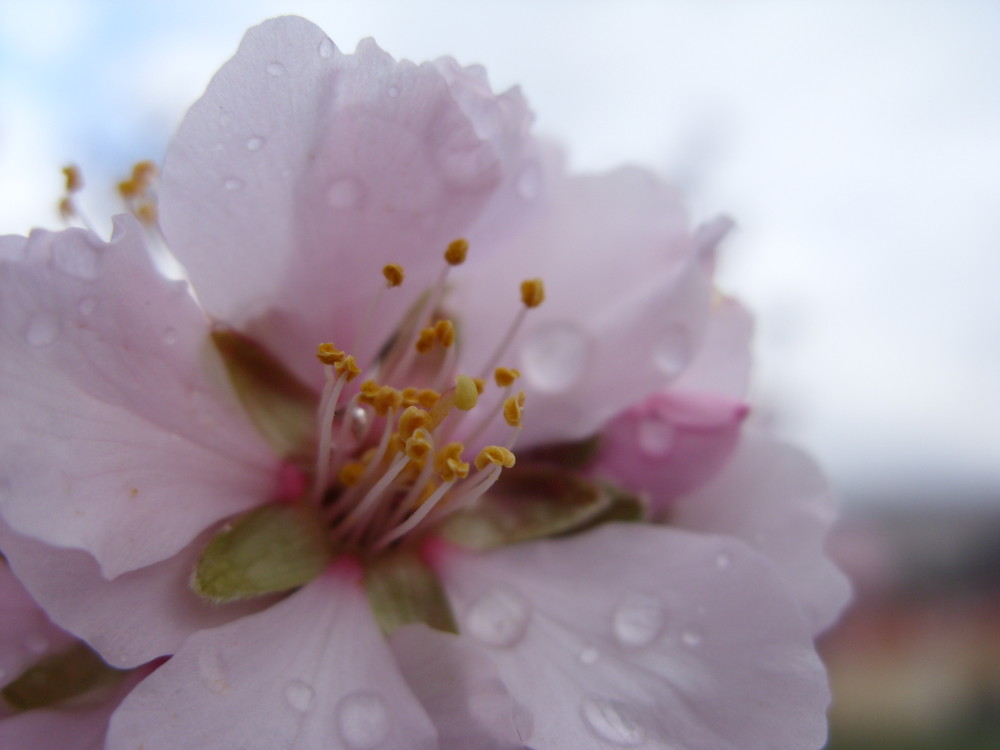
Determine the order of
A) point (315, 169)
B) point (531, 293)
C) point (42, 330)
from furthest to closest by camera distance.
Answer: point (531, 293) < point (315, 169) < point (42, 330)

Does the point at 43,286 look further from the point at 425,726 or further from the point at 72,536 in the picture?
the point at 425,726

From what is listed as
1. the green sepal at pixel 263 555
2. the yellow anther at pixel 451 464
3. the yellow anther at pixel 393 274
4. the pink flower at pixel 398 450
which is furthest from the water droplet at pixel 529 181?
the green sepal at pixel 263 555

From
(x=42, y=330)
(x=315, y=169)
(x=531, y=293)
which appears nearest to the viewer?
(x=42, y=330)

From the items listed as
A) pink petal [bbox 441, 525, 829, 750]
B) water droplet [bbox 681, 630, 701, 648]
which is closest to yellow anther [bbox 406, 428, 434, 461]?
pink petal [bbox 441, 525, 829, 750]

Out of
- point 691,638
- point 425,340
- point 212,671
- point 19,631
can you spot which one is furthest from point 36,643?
point 691,638

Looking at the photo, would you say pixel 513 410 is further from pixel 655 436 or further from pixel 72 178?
pixel 72 178

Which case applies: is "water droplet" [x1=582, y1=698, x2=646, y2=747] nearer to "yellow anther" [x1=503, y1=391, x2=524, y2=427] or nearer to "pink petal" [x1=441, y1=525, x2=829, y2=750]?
"pink petal" [x1=441, y1=525, x2=829, y2=750]
